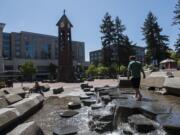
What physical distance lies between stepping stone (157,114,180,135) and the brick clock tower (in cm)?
4486

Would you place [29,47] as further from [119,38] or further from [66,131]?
[66,131]

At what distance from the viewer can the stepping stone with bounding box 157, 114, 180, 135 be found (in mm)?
5629

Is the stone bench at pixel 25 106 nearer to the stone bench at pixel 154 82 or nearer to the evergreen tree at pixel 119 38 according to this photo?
the stone bench at pixel 154 82

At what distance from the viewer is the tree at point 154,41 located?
214 feet

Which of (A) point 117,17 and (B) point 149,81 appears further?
(A) point 117,17

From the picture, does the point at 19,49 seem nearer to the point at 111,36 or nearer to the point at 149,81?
the point at 111,36

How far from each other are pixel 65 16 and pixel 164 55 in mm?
27633

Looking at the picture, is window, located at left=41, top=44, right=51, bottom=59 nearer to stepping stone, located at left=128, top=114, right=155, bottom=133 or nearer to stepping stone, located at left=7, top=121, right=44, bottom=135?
stepping stone, located at left=7, top=121, right=44, bottom=135

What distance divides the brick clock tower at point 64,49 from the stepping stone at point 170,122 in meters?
44.9

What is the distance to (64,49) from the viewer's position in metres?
53.1

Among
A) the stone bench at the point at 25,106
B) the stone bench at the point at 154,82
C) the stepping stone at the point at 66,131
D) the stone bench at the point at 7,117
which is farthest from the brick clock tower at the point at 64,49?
the stepping stone at the point at 66,131

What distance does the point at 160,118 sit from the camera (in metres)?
6.50

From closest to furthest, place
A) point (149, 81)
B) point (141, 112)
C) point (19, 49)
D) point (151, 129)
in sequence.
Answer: point (151, 129), point (141, 112), point (149, 81), point (19, 49)

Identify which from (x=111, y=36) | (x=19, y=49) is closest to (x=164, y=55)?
(x=111, y=36)
